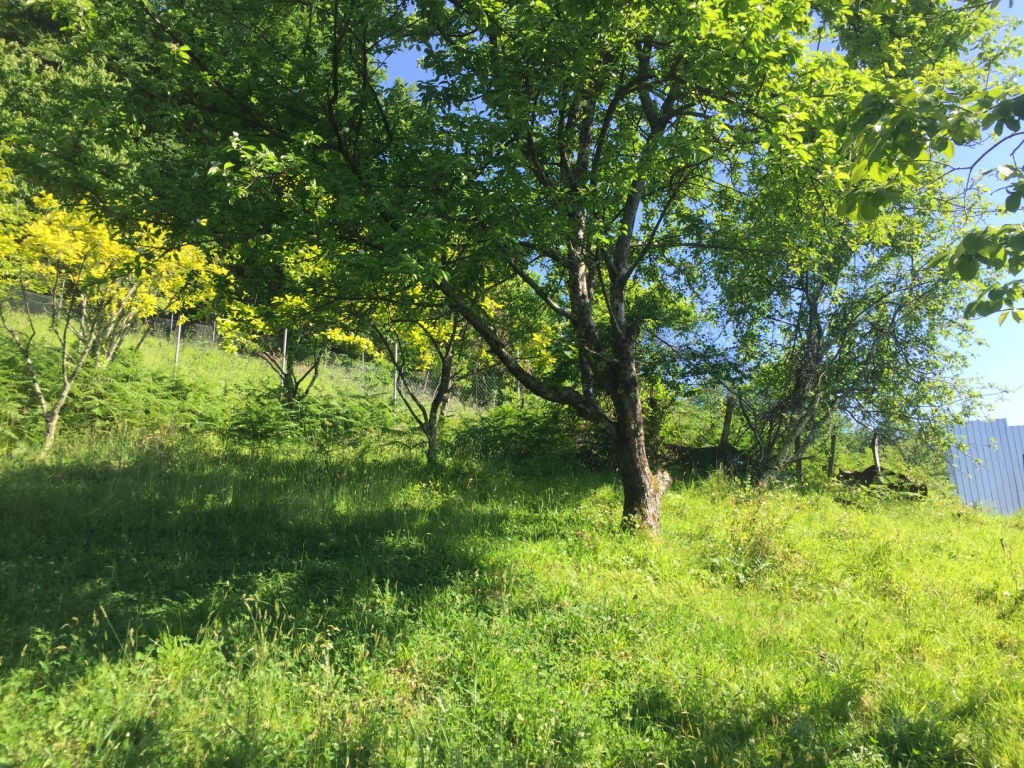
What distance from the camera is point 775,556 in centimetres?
557

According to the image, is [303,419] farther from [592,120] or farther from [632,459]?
[592,120]

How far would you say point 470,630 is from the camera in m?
3.88

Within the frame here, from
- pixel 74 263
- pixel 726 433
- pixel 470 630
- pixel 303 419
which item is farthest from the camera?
pixel 726 433

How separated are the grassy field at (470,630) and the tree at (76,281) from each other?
77.0 inches

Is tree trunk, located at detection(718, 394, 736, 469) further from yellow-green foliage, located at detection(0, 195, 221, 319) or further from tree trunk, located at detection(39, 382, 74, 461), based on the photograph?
tree trunk, located at detection(39, 382, 74, 461)

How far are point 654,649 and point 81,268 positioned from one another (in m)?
9.74

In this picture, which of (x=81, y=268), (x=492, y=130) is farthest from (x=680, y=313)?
(x=81, y=268)

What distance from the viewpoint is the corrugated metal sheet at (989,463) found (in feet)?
38.7

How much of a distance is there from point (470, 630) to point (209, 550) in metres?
2.85

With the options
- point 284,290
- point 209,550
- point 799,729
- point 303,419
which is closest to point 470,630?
point 799,729

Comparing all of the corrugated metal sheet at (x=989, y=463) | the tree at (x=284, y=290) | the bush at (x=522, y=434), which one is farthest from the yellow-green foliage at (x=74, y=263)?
the corrugated metal sheet at (x=989, y=463)

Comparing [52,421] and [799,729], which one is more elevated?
[52,421]

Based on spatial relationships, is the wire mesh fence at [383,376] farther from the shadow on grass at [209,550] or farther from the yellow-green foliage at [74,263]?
the shadow on grass at [209,550]

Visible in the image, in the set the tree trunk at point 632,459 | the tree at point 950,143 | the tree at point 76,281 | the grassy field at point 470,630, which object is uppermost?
the tree at point 76,281
